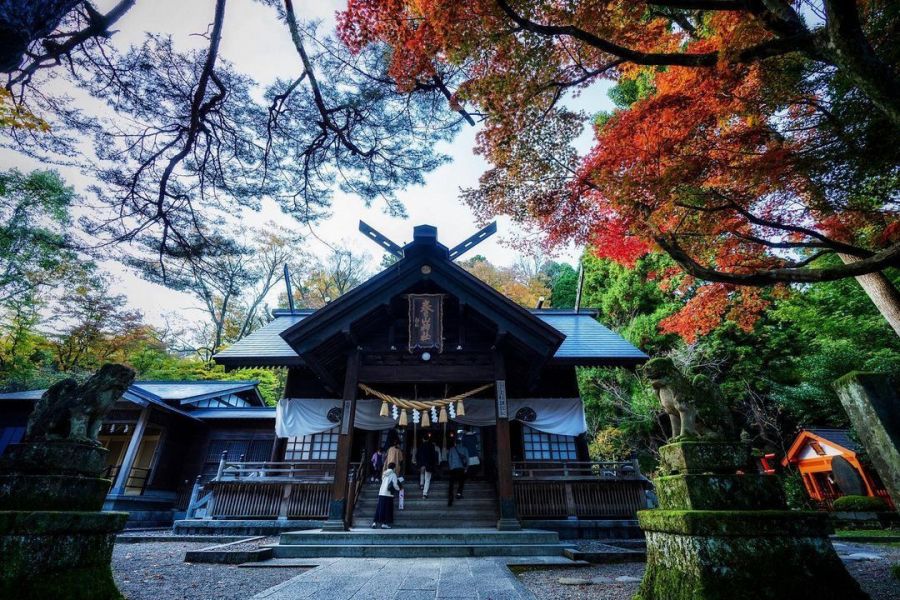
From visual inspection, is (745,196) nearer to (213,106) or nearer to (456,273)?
(456,273)

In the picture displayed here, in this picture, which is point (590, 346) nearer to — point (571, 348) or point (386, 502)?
point (571, 348)

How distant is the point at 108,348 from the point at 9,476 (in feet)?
82.3

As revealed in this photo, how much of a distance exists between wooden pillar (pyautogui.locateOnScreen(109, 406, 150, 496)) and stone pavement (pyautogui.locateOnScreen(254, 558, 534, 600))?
11.7 metres

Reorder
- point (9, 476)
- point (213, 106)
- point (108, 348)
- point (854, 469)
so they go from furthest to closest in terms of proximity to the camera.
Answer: point (108, 348)
point (854, 469)
point (213, 106)
point (9, 476)

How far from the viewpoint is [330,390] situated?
11633 millimetres

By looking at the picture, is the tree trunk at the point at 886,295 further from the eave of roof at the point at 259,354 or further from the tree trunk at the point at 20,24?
the eave of roof at the point at 259,354

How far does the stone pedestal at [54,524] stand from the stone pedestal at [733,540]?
4331mm

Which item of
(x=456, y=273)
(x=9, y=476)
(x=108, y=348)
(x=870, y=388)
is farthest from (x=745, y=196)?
(x=108, y=348)

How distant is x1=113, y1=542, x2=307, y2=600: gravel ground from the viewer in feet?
13.1

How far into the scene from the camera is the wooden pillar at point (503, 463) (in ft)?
24.9

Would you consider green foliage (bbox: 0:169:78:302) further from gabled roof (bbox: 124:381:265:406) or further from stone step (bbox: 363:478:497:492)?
stone step (bbox: 363:478:497:492)

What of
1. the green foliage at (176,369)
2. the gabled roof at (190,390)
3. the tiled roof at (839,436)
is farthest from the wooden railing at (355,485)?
the tiled roof at (839,436)

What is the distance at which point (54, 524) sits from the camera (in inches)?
106

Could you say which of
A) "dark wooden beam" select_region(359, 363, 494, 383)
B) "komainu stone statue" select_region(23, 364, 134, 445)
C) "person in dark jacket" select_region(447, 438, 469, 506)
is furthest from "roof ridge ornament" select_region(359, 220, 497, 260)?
"komainu stone statue" select_region(23, 364, 134, 445)
